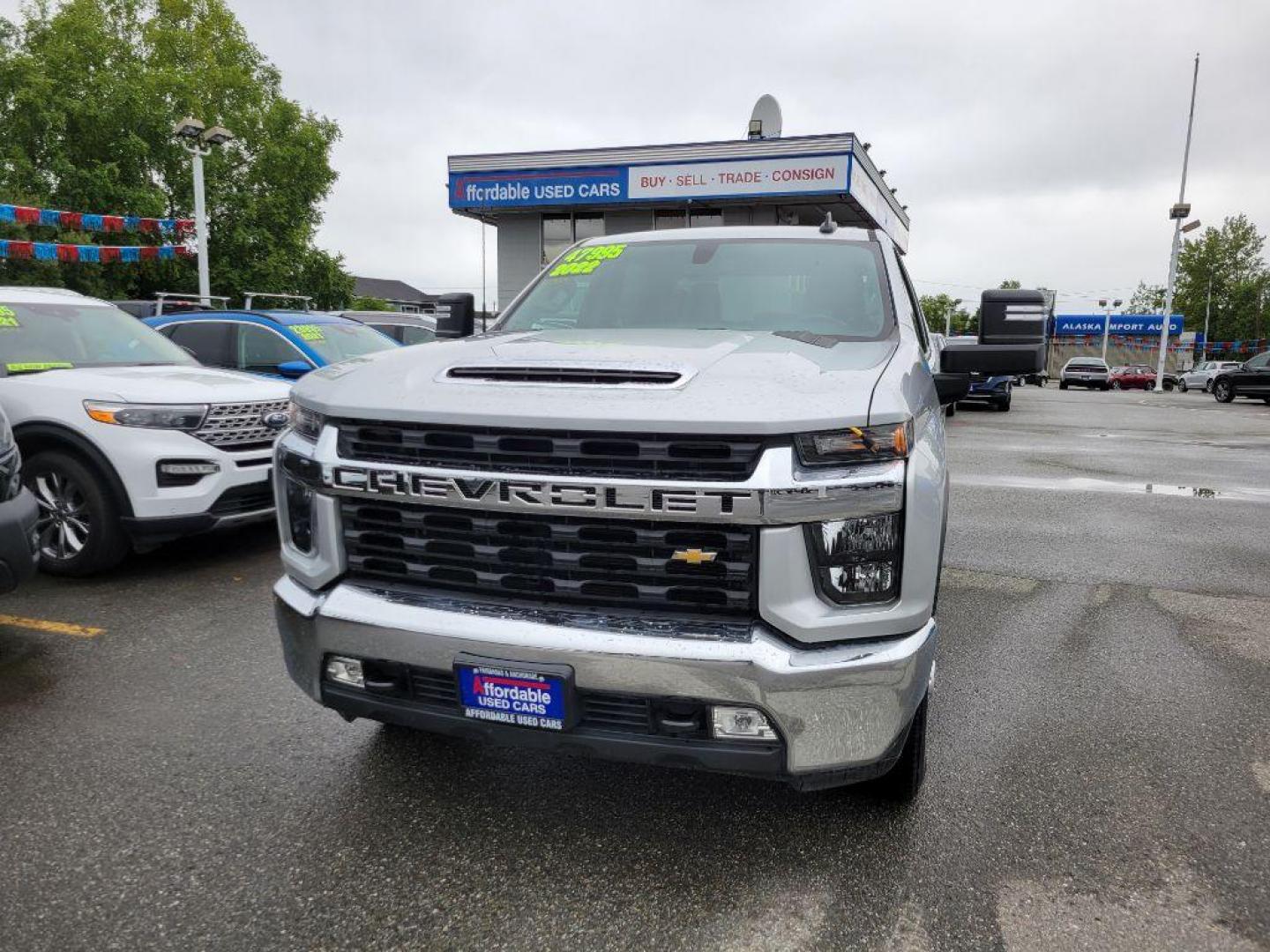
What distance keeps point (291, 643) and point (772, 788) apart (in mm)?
1605

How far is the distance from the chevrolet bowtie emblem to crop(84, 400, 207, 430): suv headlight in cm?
409

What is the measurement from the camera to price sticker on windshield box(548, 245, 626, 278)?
4.07 m

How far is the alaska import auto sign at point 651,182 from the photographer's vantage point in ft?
61.2

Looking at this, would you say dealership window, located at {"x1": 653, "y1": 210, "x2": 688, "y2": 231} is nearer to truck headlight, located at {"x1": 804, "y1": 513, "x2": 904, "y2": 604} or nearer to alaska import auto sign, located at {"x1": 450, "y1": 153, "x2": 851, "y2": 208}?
alaska import auto sign, located at {"x1": 450, "y1": 153, "x2": 851, "y2": 208}

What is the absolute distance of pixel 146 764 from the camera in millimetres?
2967

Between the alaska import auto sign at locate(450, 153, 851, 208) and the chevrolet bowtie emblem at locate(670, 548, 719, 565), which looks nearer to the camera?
the chevrolet bowtie emblem at locate(670, 548, 719, 565)

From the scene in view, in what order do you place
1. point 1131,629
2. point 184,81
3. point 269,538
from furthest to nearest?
point 184,81, point 269,538, point 1131,629

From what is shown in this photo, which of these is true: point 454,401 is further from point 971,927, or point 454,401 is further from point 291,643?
point 971,927

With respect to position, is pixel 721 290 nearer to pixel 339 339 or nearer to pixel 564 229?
pixel 339 339

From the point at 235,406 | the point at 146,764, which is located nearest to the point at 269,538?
the point at 235,406

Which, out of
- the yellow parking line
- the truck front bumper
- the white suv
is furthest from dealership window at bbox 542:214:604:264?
the truck front bumper

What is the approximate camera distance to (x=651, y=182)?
2000 centimetres

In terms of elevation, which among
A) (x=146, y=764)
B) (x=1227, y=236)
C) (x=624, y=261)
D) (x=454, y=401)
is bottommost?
(x=146, y=764)

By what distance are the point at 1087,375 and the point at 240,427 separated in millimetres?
39809
